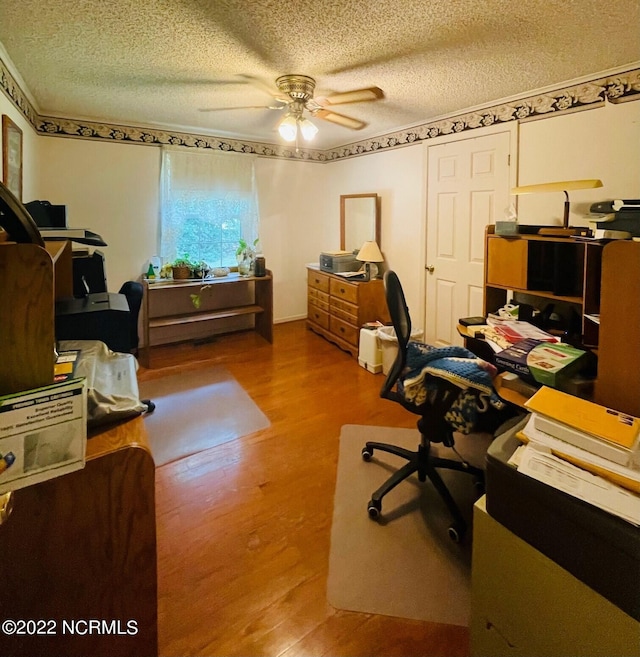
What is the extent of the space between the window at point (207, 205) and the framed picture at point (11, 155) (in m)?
1.54

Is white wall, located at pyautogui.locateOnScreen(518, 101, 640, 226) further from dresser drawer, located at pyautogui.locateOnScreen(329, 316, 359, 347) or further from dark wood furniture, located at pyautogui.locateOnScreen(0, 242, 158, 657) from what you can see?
dark wood furniture, located at pyautogui.locateOnScreen(0, 242, 158, 657)

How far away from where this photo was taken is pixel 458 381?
1589 millimetres

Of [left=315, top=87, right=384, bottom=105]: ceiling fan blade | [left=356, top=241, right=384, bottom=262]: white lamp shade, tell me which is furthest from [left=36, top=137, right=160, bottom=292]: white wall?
[left=315, top=87, right=384, bottom=105]: ceiling fan blade

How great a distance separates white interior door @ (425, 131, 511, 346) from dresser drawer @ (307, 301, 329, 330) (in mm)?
1135

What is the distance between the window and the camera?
13.6ft

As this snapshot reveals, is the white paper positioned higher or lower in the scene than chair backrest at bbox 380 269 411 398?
lower

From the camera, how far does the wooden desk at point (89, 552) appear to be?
2.74 feet

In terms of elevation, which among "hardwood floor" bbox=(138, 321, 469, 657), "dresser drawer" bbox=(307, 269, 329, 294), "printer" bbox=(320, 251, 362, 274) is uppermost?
"printer" bbox=(320, 251, 362, 274)

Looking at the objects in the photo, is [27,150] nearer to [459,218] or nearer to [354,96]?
[354,96]

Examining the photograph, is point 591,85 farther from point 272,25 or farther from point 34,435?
point 34,435

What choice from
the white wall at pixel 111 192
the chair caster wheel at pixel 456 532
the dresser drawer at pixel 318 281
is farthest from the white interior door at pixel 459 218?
the white wall at pixel 111 192

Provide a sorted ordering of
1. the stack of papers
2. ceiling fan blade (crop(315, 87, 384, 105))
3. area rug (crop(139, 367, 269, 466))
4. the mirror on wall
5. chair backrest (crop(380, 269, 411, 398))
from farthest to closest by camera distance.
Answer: the mirror on wall < area rug (crop(139, 367, 269, 466)) < ceiling fan blade (crop(315, 87, 384, 105)) < the stack of papers < chair backrest (crop(380, 269, 411, 398))

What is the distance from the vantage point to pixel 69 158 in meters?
3.61

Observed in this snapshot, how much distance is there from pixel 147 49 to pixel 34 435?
2.20 meters
